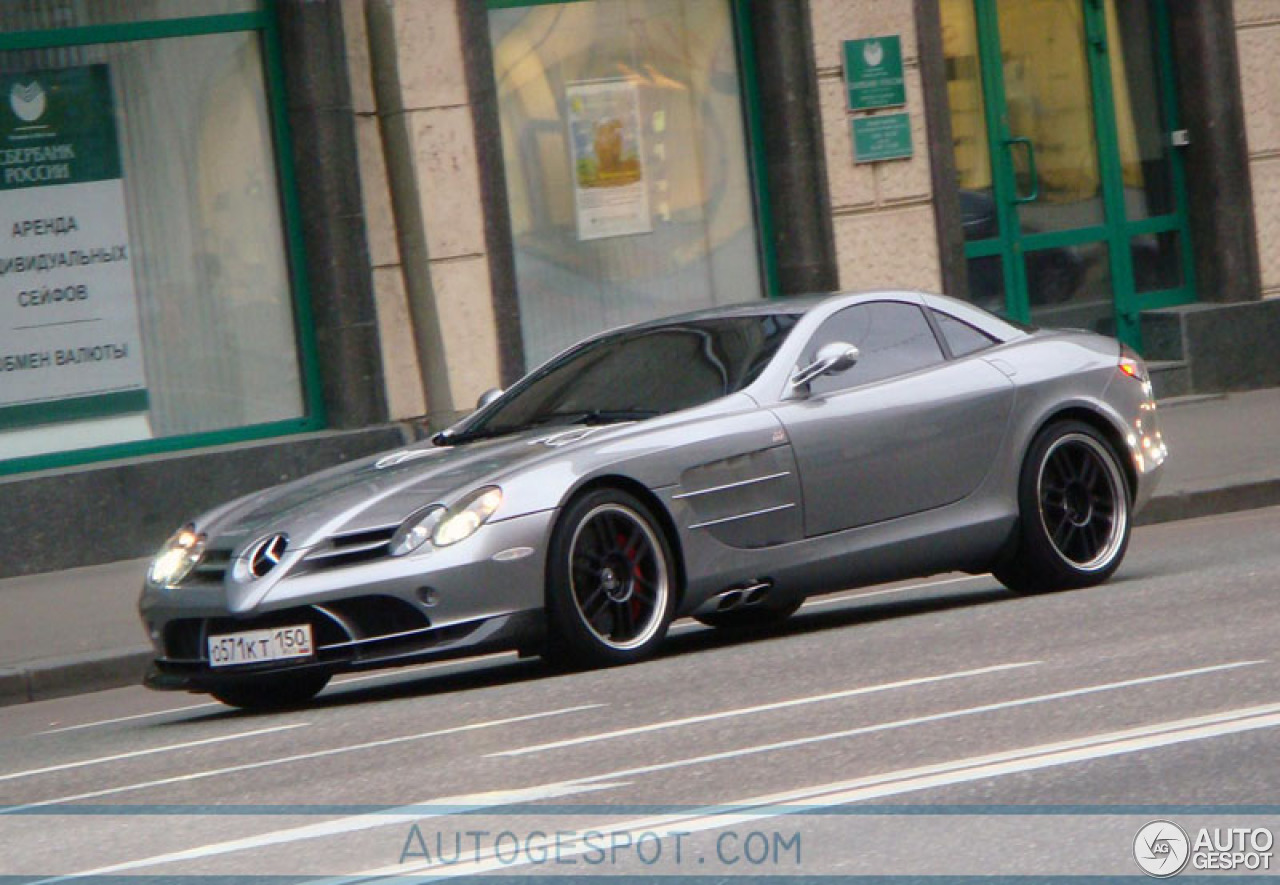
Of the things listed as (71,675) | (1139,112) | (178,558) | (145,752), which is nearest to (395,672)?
(71,675)

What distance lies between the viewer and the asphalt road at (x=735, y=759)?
208 inches

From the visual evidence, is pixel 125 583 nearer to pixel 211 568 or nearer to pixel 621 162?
pixel 621 162

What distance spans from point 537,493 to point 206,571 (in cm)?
121

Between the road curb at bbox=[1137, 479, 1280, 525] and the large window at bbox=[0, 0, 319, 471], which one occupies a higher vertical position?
the large window at bbox=[0, 0, 319, 471]

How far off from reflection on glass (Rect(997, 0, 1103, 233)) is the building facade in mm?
26

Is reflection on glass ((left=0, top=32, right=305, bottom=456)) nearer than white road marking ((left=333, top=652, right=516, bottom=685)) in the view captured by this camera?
No

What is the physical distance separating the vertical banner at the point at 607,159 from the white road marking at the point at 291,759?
9.31 meters

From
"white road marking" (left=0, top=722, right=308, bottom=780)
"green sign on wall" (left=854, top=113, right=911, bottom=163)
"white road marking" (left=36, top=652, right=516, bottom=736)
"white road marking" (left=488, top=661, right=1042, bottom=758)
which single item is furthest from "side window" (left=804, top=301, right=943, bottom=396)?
"green sign on wall" (left=854, top=113, right=911, bottom=163)

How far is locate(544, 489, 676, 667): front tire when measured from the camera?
8266 millimetres

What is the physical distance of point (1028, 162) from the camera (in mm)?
18156

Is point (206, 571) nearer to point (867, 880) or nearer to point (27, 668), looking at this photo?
point (27, 668)

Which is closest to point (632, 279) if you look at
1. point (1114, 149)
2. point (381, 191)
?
point (381, 191)

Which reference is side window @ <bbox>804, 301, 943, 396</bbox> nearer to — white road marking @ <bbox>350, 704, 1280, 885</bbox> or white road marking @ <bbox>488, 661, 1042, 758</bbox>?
white road marking @ <bbox>488, 661, 1042, 758</bbox>

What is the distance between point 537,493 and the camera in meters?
8.25
